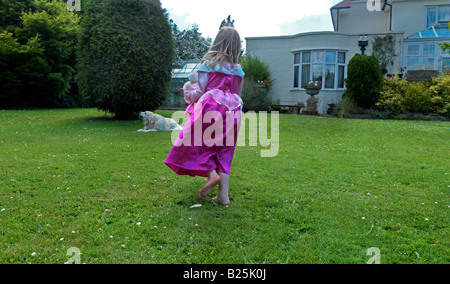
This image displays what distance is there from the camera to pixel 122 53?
11.3 meters

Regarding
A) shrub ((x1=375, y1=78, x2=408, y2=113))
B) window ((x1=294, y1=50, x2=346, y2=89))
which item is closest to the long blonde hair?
shrub ((x1=375, y1=78, x2=408, y2=113))

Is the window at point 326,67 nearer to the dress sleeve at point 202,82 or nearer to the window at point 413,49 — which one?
the window at point 413,49

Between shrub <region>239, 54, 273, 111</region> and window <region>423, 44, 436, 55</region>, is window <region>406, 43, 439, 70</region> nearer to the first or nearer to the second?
window <region>423, 44, 436, 55</region>

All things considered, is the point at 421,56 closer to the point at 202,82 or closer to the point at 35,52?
the point at 202,82

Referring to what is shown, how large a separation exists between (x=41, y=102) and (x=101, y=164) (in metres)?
16.5

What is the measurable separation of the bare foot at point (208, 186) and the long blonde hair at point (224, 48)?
1.22 meters

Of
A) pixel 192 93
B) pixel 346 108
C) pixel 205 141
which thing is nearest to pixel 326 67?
pixel 346 108

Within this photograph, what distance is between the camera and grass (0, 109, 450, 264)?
262 centimetres

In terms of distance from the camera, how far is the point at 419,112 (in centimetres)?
1542

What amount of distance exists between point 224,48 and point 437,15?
23292 millimetres

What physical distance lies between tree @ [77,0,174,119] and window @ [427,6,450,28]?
1816 centimetres

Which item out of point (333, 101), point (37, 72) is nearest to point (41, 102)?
point (37, 72)

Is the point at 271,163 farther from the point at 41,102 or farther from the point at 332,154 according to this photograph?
the point at 41,102

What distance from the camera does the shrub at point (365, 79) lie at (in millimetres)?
15516
